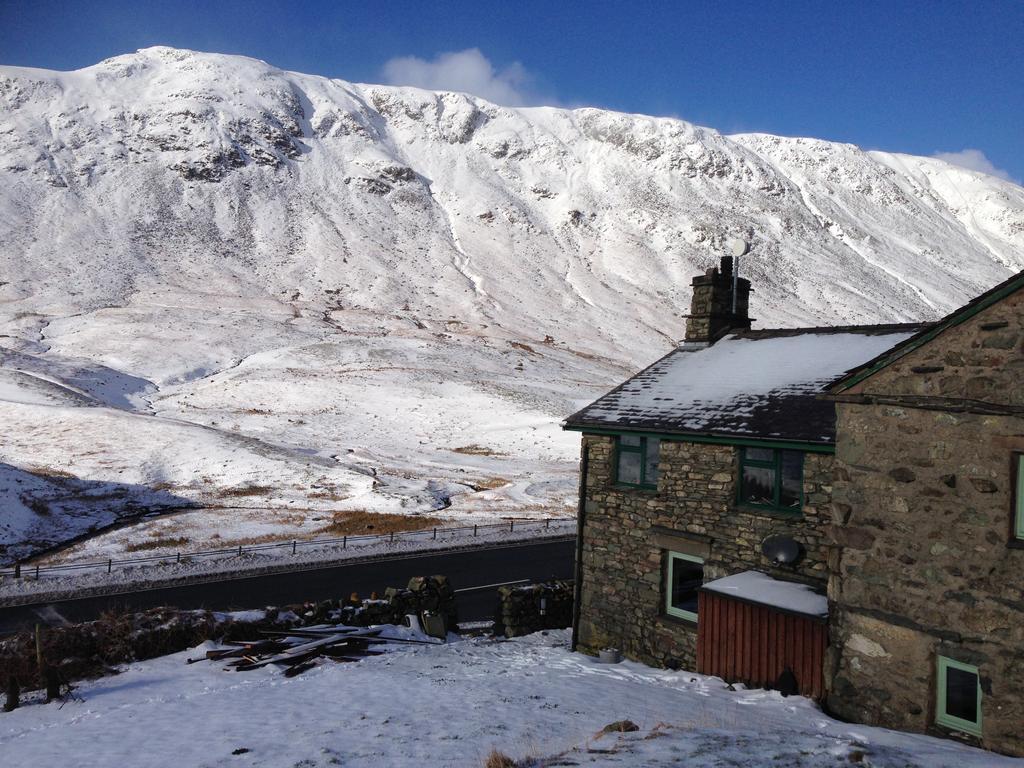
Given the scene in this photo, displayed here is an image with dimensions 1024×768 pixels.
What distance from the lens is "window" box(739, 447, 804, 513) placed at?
1359cm

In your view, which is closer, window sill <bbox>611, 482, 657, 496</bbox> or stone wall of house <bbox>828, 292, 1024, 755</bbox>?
stone wall of house <bbox>828, 292, 1024, 755</bbox>

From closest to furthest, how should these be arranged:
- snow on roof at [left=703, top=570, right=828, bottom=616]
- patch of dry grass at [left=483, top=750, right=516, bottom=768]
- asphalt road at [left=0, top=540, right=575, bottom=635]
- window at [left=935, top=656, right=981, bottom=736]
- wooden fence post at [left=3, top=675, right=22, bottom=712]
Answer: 1. patch of dry grass at [left=483, top=750, right=516, bottom=768]
2. window at [left=935, top=656, right=981, bottom=736]
3. wooden fence post at [left=3, top=675, right=22, bottom=712]
4. snow on roof at [left=703, top=570, right=828, bottom=616]
5. asphalt road at [left=0, top=540, right=575, bottom=635]

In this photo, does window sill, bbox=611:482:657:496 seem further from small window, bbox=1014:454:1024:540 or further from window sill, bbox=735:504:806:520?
small window, bbox=1014:454:1024:540

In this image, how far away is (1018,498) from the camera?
9.36 meters

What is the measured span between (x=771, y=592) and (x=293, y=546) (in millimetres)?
20345

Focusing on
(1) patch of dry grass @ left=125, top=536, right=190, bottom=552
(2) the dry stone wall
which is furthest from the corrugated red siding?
(1) patch of dry grass @ left=125, top=536, right=190, bottom=552

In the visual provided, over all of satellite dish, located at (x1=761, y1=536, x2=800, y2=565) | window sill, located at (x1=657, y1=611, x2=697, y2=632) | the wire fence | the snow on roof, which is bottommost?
the wire fence

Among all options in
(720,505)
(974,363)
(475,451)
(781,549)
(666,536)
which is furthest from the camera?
(475,451)

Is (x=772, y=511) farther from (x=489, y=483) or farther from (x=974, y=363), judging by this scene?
(x=489, y=483)

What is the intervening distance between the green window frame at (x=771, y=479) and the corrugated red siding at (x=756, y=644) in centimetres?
201

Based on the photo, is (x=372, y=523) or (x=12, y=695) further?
(x=372, y=523)

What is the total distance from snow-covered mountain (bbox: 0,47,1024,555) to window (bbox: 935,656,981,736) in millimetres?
29088

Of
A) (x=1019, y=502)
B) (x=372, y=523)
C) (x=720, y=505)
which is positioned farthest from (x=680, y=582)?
(x=372, y=523)

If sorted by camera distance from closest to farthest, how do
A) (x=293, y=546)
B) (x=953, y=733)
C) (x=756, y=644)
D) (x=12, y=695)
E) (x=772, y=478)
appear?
(x=953, y=733)
(x=12, y=695)
(x=756, y=644)
(x=772, y=478)
(x=293, y=546)
